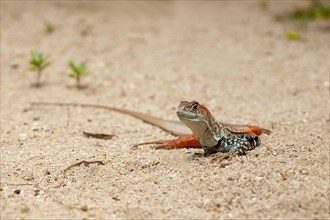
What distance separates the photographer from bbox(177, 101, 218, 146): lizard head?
448 centimetres

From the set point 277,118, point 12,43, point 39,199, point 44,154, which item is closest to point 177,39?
point 12,43

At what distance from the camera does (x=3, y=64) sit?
800cm

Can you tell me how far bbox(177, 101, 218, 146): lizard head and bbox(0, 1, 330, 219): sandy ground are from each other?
0.17 metres

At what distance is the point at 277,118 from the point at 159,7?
5909mm

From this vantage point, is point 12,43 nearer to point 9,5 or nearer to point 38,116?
point 9,5

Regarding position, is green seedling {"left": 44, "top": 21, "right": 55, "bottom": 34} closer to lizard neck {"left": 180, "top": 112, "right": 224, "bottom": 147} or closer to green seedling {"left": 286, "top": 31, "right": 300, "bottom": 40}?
green seedling {"left": 286, "top": 31, "right": 300, "bottom": 40}

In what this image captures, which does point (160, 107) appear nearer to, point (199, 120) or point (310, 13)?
point (199, 120)

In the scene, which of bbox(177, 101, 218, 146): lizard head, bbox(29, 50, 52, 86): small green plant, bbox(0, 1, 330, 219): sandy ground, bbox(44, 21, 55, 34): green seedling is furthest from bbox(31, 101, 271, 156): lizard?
bbox(44, 21, 55, 34): green seedling

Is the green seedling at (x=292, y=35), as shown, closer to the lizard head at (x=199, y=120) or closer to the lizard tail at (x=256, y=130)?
the lizard tail at (x=256, y=130)

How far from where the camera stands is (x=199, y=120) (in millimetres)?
4570

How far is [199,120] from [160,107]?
233 centimetres

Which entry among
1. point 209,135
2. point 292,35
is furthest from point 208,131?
point 292,35

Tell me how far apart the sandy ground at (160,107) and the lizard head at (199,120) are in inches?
6.5

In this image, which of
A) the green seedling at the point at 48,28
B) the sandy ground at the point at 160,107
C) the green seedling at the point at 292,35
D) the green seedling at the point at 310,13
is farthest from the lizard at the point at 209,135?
the green seedling at the point at 310,13
